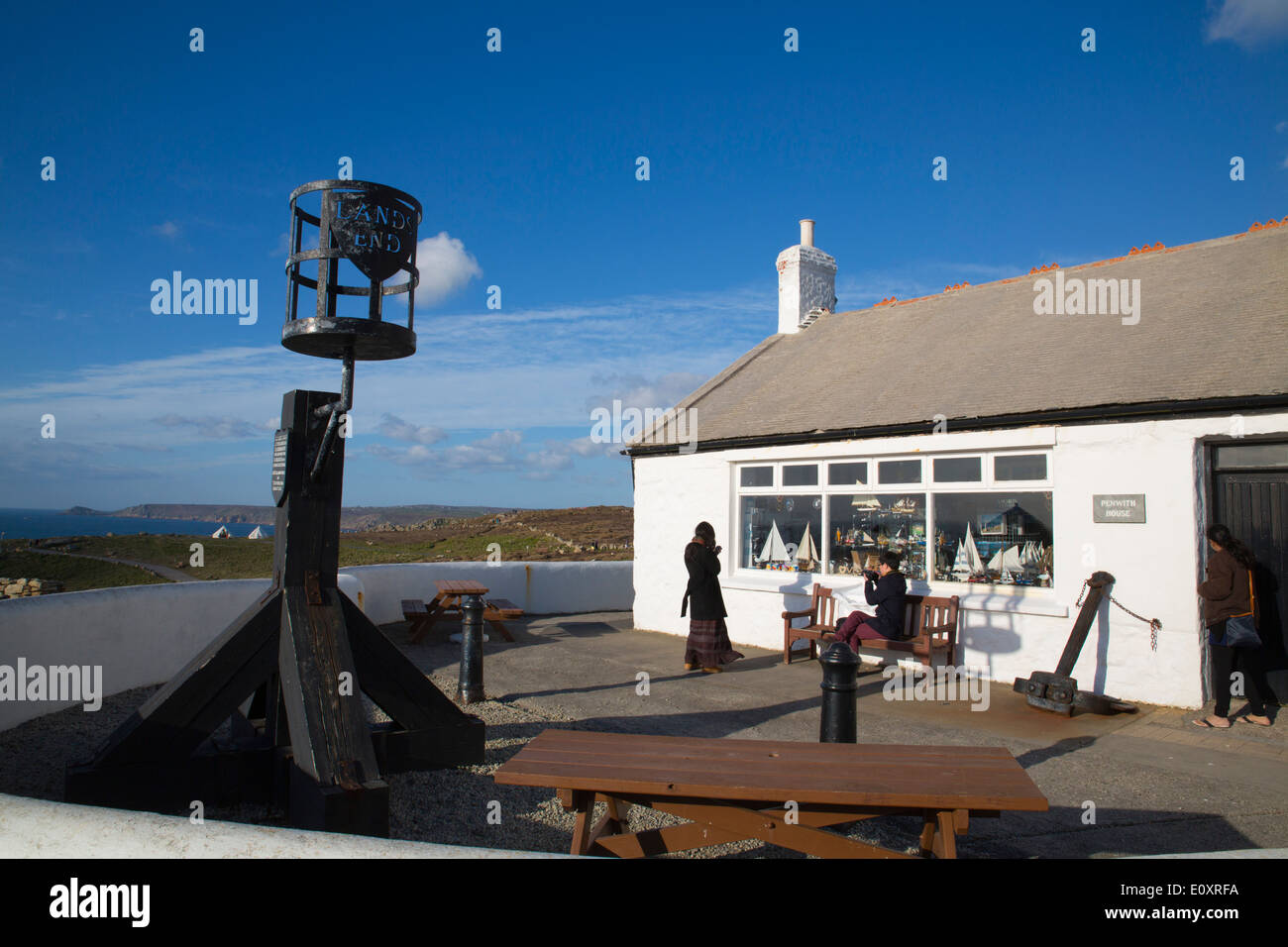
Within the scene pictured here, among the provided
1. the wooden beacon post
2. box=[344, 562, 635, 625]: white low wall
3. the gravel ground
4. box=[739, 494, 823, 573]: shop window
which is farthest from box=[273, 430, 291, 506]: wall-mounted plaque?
box=[344, 562, 635, 625]: white low wall

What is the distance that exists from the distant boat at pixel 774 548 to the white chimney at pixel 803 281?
565cm

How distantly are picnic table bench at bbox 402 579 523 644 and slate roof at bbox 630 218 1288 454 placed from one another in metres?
3.41

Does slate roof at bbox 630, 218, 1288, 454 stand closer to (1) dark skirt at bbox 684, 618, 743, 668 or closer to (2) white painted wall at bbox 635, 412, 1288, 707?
(2) white painted wall at bbox 635, 412, 1288, 707

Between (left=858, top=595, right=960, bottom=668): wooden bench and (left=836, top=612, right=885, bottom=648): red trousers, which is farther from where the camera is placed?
(left=836, top=612, right=885, bottom=648): red trousers

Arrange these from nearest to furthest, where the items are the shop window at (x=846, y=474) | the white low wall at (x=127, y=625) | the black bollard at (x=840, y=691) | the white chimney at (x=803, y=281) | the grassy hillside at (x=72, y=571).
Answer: the black bollard at (x=840, y=691)
the white low wall at (x=127, y=625)
the shop window at (x=846, y=474)
the white chimney at (x=803, y=281)
the grassy hillside at (x=72, y=571)

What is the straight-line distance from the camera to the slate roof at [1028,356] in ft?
27.7

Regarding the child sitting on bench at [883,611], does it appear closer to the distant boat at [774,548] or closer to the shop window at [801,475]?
the shop window at [801,475]

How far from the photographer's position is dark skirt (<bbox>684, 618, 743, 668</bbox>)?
9.72 meters

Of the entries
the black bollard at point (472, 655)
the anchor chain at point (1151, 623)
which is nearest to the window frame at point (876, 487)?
the anchor chain at point (1151, 623)

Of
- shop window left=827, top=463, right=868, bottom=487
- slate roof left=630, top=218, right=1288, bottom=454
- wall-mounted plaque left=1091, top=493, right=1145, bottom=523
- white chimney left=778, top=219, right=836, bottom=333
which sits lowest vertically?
wall-mounted plaque left=1091, top=493, right=1145, bottom=523

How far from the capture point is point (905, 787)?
3.47 meters

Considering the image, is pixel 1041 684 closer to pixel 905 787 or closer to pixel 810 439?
pixel 810 439

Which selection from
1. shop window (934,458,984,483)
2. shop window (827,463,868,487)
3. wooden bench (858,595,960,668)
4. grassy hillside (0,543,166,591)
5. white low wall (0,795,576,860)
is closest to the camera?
white low wall (0,795,576,860)
